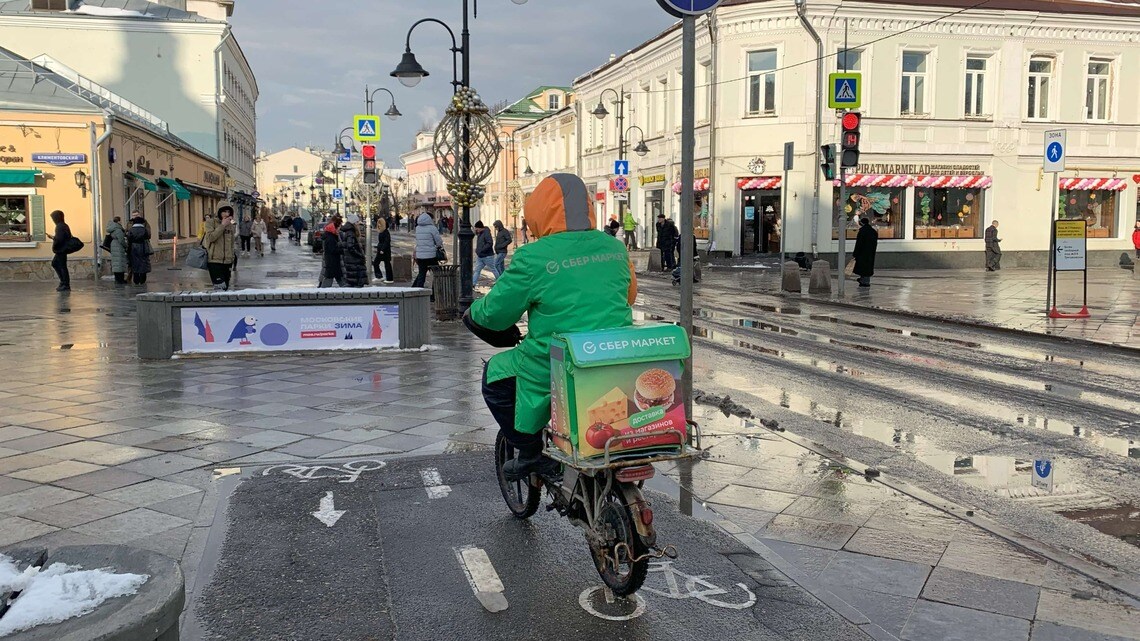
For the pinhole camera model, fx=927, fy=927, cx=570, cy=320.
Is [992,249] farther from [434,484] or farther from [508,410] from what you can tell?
[508,410]

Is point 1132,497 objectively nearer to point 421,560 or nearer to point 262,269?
point 421,560

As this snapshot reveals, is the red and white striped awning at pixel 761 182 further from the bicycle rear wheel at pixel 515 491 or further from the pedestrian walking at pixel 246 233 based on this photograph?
the bicycle rear wheel at pixel 515 491

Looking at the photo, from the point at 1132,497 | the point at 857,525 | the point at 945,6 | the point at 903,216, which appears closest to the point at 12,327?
the point at 857,525

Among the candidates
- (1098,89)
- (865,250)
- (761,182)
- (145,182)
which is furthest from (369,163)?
(1098,89)

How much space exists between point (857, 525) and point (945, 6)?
30.9 m

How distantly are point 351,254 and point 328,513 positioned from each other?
43.9ft

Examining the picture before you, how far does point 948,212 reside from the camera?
3247 cm

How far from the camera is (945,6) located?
31422mm

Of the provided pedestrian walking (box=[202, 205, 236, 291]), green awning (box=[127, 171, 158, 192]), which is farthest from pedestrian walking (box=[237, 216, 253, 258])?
pedestrian walking (box=[202, 205, 236, 291])

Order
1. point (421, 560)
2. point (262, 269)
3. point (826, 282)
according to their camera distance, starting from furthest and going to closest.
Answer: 1. point (262, 269)
2. point (826, 282)
3. point (421, 560)

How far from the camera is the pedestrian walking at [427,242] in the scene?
18.2m

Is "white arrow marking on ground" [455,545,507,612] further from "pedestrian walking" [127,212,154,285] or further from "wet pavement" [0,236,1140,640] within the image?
"pedestrian walking" [127,212,154,285]

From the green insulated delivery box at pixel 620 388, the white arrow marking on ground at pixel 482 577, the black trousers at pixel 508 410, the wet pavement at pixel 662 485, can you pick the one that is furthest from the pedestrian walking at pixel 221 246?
the green insulated delivery box at pixel 620 388

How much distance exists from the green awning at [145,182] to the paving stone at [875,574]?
90.8ft
